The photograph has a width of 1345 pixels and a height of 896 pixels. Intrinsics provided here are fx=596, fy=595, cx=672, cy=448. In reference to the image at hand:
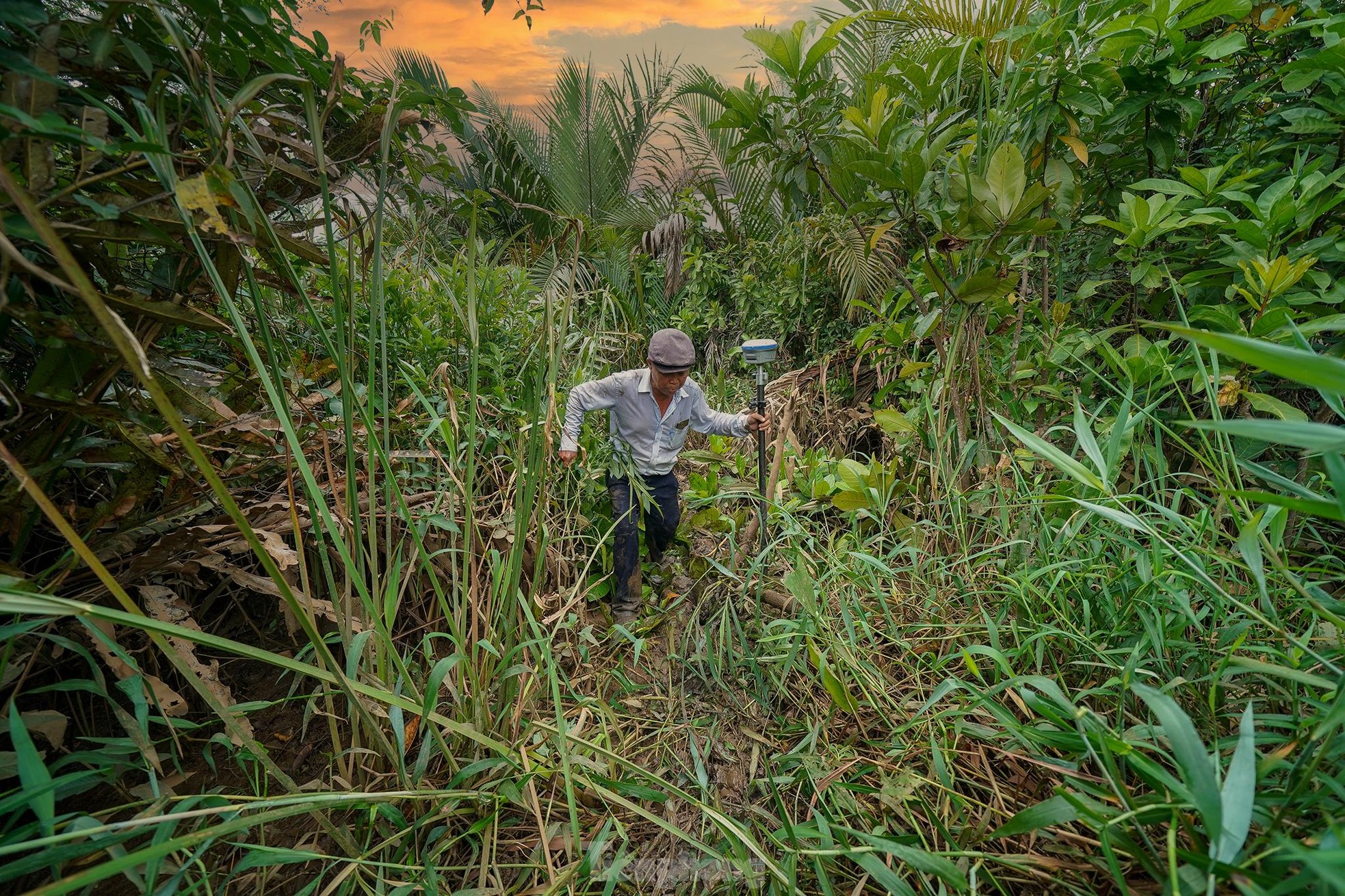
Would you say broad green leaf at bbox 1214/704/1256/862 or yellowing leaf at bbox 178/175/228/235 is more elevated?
yellowing leaf at bbox 178/175/228/235

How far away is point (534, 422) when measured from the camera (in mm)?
1057

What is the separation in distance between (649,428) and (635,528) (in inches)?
16.2

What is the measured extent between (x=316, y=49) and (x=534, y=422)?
2.25 feet

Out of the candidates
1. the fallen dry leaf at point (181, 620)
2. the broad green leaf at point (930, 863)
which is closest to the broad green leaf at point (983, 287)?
the broad green leaf at point (930, 863)

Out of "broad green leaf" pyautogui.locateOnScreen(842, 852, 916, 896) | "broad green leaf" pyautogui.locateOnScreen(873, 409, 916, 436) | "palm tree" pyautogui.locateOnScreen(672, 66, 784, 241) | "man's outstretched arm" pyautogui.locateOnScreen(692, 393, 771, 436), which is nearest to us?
"broad green leaf" pyautogui.locateOnScreen(842, 852, 916, 896)

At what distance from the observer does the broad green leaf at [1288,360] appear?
394 mm

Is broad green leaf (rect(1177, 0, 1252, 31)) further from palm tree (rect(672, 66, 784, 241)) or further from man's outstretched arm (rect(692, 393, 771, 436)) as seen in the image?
palm tree (rect(672, 66, 784, 241))

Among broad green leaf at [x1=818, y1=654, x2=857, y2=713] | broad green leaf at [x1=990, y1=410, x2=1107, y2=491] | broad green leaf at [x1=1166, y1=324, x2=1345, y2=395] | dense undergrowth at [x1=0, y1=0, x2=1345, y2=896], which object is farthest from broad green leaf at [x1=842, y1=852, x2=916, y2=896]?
broad green leaf at [x1=1166, y1=324, x2=1345, y2=395]

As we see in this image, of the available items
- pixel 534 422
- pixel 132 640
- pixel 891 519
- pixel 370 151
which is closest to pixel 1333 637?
pixel 891 519

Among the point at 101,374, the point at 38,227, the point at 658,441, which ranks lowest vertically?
the point at 658,441

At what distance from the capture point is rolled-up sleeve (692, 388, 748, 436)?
7.61 ft

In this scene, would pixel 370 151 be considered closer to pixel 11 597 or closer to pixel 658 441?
pixel 11 597

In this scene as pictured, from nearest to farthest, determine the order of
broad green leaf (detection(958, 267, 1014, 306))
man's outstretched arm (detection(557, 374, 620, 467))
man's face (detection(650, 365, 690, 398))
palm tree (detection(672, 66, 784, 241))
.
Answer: broad green leaf (detection(958, 267, 1014, 306)) < man's outstretched arm (detection(557, 374, 620, 467)) < man's face (detection(650, 365, 690, 398)) < palm tree (detection(672, 66, 784, 241))

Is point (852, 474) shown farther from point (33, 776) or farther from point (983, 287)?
point (33, 776)
